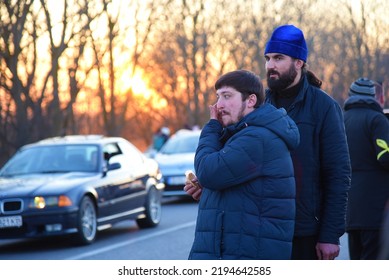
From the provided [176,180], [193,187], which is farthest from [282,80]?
[176,180]

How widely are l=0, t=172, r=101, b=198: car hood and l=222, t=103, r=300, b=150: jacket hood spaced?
8.35 m

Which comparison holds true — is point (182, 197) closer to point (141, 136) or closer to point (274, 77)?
point (274, 77)

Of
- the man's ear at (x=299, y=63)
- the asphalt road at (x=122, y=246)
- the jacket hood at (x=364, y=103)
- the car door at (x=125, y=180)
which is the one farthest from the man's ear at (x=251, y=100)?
the car door at (x=125, y=180)

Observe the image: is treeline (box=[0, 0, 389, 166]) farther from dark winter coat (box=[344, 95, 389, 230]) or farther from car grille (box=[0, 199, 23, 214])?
dark winter coat (box=[344, 95, 389, 230])

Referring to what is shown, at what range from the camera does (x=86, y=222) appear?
13.2 meters

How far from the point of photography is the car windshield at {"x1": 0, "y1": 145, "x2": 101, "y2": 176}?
14.1m

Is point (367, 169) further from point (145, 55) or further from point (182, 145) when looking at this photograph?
point (145, 55)

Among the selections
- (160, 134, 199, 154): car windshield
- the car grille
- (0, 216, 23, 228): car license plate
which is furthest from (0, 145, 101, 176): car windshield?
(160, 134, 199, 154): car windshield

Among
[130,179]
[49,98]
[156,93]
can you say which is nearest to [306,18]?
[156,93]

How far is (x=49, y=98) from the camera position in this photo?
95.5 feet

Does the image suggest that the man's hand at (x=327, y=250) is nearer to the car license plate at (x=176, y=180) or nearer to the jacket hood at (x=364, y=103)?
the jacket hood at (x=364, y=103)

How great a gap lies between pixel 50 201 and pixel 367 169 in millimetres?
6162

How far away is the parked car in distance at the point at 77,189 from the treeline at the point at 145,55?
9226 millimetres

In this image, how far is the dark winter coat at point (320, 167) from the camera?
5152 millimetres
